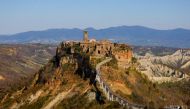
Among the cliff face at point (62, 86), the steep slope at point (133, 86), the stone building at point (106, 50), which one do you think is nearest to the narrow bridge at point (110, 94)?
the steep slope at point (133, 86)

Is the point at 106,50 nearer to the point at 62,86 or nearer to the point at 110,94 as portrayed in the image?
the point at 62,86

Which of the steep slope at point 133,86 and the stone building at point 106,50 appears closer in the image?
the steep slope at point 133,86

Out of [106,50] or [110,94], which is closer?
[110,94]

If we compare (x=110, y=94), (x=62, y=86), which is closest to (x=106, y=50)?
(x=62, y=86)

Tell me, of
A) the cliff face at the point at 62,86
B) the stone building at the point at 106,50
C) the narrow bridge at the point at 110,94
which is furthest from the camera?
the stone building at the point at 106,50

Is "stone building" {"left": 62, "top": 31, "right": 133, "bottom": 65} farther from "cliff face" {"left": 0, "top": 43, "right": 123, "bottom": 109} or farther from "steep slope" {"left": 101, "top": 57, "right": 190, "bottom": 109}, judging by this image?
"steep slope" {"left": 101, "top": 57, "right": 190, "bottom": 109}

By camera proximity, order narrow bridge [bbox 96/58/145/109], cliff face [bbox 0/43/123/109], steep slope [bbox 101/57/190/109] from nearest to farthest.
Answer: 1. narrow bridge [bbox 96/58/145/109]
2. steep slope [bbox 101/57/190/109]
3. cliff face [bbox 0/43/123/109]

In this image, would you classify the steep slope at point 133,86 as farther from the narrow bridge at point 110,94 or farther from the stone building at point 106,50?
the stone building at point 106,50

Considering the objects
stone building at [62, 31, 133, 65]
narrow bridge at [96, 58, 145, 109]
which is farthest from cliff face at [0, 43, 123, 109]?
stone building at [62, 31, 133, 65]

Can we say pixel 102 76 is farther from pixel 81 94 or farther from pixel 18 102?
pixel 18 102

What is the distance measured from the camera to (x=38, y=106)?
88.6 m

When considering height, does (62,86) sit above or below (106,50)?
below

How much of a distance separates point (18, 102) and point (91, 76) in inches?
688

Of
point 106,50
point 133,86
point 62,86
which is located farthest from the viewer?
point 106,50
